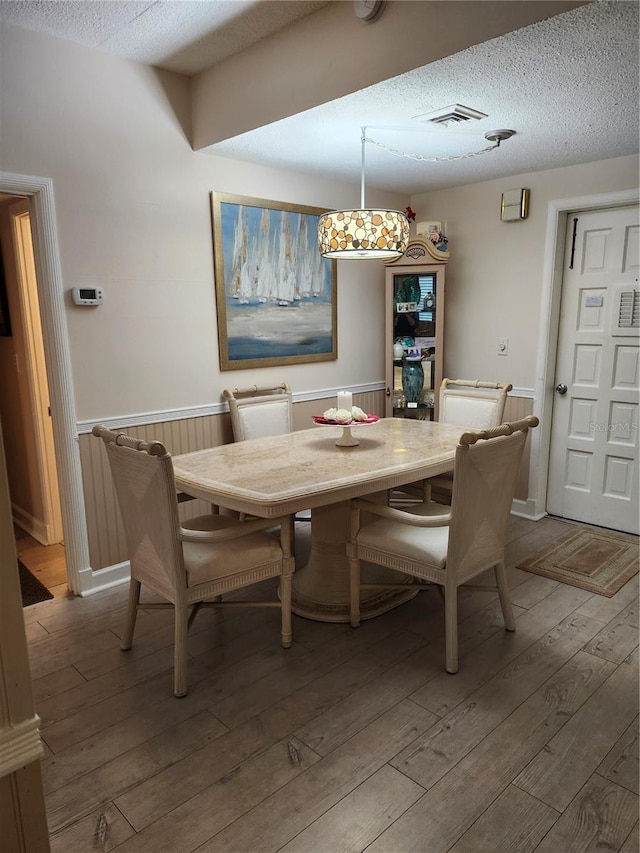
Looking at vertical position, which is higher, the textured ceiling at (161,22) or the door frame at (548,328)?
the textured ceiling at (161,22)

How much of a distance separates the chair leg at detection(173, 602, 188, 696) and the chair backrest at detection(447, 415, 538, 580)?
3.32 ft

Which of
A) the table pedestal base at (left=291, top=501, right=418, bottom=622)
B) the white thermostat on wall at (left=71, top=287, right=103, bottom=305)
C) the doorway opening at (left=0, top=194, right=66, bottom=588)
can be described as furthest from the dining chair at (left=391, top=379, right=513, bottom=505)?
the doorway opening at (left=0, top=194, right=66, bottom=588)

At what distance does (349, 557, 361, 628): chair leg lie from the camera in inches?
99.1

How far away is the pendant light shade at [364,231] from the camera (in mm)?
2500

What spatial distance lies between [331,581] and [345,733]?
0.86m

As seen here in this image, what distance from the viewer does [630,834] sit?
155cm

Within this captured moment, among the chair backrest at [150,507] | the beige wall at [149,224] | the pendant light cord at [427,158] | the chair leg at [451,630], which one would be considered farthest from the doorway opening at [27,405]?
the chair leg at [451,630]

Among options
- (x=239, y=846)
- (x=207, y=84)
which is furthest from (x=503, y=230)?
(x=239, y=846)

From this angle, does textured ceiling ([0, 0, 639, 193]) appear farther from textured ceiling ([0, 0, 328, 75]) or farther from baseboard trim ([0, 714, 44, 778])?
baseboard trim ([0, 714, 44, 778])

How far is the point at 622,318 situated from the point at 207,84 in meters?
2.73

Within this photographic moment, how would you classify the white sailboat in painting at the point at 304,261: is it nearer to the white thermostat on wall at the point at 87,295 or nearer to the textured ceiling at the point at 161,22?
the textured ceiling at the point at 161,22

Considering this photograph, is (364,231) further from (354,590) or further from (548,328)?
(548,328)

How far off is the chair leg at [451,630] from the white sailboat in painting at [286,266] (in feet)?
7.25

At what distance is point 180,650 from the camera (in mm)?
2086
